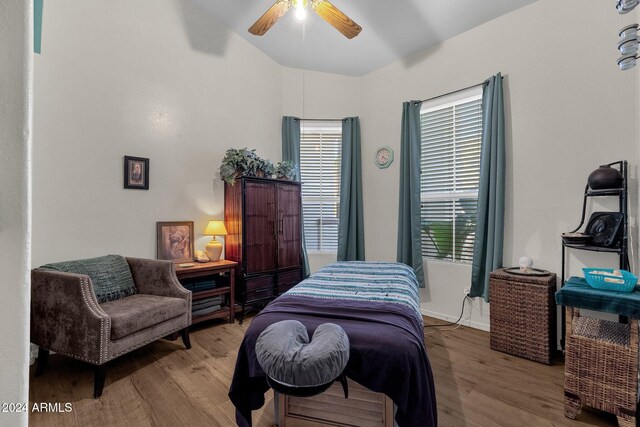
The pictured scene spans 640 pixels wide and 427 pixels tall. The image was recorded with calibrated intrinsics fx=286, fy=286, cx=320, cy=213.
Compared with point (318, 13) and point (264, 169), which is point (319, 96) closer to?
point (264, 169)

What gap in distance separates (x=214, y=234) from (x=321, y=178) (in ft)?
5.86

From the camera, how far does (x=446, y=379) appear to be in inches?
83.0

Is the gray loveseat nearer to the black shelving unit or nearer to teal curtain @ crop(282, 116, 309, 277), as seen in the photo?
teal curtain @ crop(282, 116, 309, 277)

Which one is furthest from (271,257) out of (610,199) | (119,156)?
(610,199)

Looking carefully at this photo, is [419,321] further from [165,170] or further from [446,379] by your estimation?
[165,170]

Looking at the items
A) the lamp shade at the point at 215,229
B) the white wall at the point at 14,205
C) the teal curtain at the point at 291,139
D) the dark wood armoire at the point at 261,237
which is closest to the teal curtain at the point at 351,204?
the teal curtain at the point at 291,139

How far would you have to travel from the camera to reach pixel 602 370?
65.2 inches

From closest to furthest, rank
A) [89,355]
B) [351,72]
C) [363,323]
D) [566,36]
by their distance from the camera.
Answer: [363,323], [89,355], [566,36], [351,72]

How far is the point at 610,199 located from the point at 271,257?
10.5 ft

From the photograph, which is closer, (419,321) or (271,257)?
(419,321)

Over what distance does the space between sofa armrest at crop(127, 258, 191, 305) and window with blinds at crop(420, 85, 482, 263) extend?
9.11ft

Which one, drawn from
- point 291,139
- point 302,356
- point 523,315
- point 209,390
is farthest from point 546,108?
point 209,390

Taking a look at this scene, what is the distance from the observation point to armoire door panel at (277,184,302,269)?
11.6ft

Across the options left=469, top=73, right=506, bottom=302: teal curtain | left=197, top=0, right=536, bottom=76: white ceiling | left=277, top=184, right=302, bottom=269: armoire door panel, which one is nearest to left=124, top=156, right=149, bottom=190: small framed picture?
left=277, top=184, right=302, bottom=269: armoire door panel
